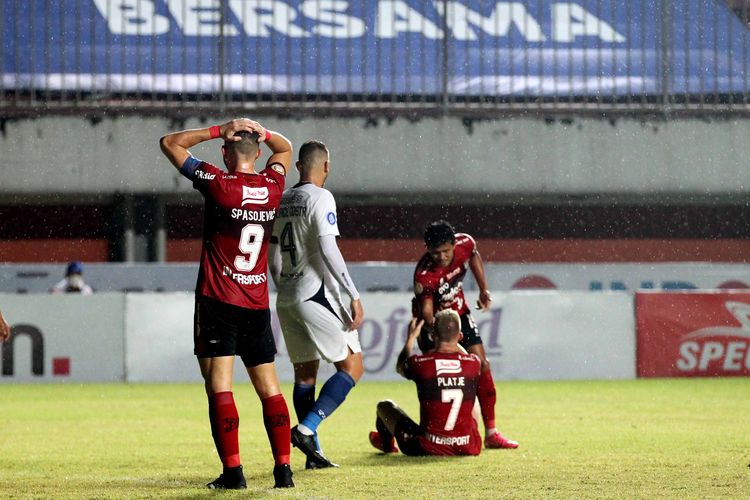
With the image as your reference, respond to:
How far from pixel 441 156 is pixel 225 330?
46.0 feet

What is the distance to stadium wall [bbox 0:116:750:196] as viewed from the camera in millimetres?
20469

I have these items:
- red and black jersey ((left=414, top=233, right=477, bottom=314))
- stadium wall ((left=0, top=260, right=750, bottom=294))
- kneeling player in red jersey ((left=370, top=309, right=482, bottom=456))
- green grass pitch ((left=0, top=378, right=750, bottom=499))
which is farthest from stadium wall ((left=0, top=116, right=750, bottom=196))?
kneeling player in red jersey ((left=370, top=309, right=482, bottom=456))

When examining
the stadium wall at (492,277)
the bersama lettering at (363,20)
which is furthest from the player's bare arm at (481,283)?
the bersama lettering at (363,20)

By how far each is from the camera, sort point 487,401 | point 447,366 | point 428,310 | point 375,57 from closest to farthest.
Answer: point 447,366 → point 428,310 → point 487,401 → point 375,57

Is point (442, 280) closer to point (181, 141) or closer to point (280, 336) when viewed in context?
point (181, 141)

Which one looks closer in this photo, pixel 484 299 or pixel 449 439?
pixel 449 439

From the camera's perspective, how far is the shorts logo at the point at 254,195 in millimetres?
7199

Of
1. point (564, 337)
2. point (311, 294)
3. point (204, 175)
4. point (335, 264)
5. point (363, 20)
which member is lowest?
point (564, 337)

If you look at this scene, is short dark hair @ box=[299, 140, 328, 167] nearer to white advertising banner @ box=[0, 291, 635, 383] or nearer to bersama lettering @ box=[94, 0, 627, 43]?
white advertising banner @ box=[0, 291, 635, 383]

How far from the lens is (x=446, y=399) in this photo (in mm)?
8727

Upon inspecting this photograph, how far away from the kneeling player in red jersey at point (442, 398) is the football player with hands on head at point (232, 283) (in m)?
1.68

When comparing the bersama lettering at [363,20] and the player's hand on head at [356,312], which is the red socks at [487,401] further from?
the bersama lettering at [363,20]

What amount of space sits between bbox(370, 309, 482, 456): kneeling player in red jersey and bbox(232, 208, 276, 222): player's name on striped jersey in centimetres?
192

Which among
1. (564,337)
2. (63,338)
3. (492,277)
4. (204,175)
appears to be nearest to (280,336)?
(63,338)
